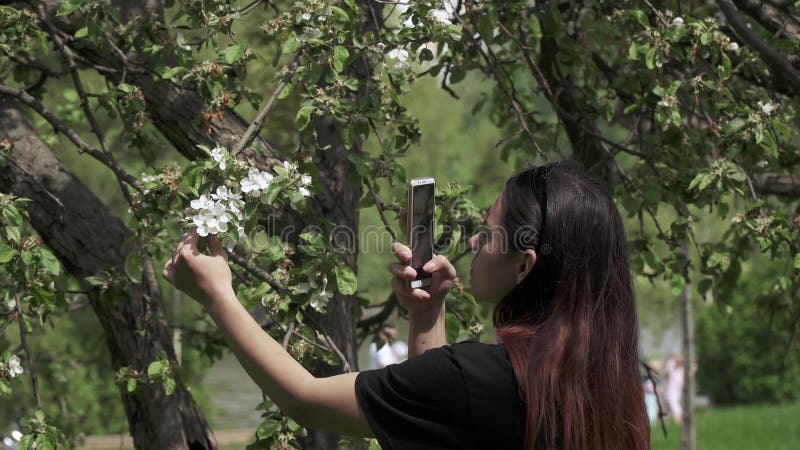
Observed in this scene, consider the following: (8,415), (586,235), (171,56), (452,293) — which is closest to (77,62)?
(171,56)

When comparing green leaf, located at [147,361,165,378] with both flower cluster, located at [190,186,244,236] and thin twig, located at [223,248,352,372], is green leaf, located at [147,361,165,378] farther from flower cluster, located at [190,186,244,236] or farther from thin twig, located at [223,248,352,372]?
flower cluster, located at [190,186,244,236]

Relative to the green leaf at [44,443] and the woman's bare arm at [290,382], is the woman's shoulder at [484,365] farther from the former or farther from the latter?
the green leaf at [44,443]

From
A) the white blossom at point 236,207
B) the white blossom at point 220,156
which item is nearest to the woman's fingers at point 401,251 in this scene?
the white blossom at point 236,207

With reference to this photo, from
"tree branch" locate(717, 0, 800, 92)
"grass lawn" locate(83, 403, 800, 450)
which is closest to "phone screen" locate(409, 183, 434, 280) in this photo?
"tree branch" locate(717, 0, 800, 92)

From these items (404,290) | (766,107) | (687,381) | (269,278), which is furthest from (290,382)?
(687,381)

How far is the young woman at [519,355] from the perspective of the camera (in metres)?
1.88

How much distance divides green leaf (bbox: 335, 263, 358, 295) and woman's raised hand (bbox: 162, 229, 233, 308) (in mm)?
958

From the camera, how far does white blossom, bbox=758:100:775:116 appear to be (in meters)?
3.53

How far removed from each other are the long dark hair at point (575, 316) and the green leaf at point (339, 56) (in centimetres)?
99

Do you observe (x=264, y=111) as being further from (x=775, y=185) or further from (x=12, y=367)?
(x=775, y=185)

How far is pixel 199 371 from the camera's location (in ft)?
41.2

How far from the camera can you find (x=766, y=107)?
11.6ft

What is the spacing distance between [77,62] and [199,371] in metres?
9.20

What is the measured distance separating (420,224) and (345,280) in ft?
2.58
